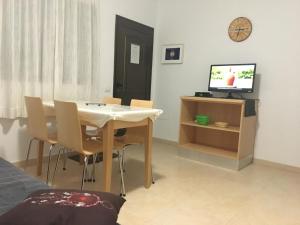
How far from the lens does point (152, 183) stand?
269cm

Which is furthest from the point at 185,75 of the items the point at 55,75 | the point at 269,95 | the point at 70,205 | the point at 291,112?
the point at 70,205

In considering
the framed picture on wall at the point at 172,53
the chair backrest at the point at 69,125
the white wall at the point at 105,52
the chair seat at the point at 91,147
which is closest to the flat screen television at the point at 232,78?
the framed picture on wall at the point at 172,53

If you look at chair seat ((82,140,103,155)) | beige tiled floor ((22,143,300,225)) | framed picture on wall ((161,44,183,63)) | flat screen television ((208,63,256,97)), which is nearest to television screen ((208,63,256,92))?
flat screen television ((208,63,256,97))

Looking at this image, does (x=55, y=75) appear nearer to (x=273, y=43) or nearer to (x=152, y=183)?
(x=152, y=183)

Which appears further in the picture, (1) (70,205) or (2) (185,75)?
(2) (185,75)

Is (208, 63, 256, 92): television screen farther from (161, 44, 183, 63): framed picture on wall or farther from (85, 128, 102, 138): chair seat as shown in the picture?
(85, 128, 102, 138): chair seat

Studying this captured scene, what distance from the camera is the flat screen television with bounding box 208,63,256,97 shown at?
3.35 meters

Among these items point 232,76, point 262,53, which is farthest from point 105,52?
point 262,53

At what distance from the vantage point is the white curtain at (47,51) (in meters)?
2.63

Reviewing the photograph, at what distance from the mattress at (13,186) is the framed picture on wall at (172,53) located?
340 cm

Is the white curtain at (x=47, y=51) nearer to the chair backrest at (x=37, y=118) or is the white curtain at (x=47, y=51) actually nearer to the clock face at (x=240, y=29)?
the chair backrest at (x=37, y=118)

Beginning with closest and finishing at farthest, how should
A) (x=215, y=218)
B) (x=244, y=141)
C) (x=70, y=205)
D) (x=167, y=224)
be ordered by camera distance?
(x=70, y=205) < (x=167, y=224) < (x=215, y=218) < (x=244, y=141)

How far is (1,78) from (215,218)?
247 centimetres

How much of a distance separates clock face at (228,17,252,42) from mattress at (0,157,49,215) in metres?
3.36
